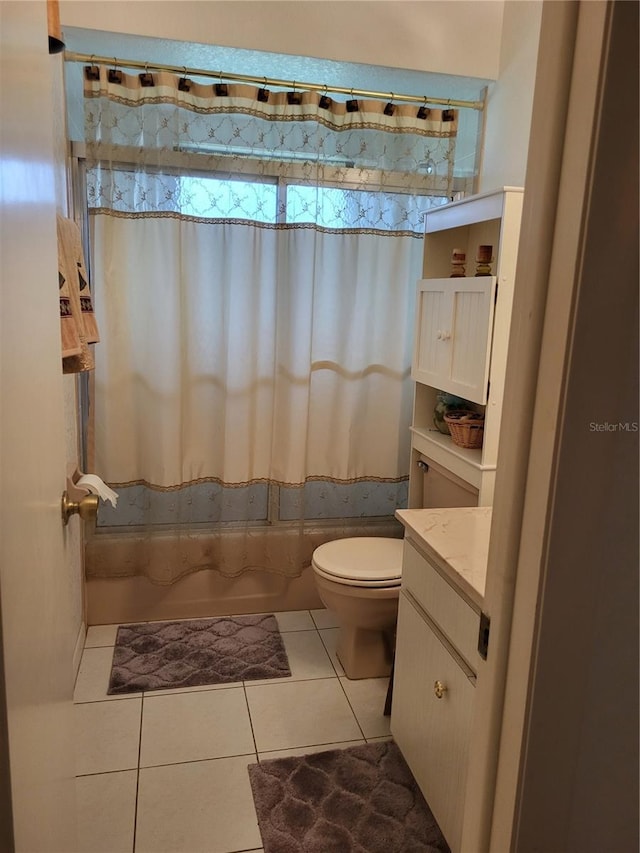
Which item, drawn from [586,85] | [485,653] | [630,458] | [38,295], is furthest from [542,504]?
[38,295]

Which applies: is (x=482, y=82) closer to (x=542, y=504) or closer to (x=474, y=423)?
(x=474, y=423)

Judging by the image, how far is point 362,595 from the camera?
2217 millimetres

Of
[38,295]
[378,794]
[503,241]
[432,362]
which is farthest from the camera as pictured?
[432,362]

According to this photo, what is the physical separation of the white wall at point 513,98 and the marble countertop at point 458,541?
1.26 m

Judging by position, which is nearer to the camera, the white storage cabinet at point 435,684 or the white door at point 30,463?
the white door at point 30,463

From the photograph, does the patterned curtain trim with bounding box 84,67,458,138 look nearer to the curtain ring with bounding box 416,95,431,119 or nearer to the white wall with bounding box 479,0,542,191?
the curtain ring with bounding box 416,95,431,119

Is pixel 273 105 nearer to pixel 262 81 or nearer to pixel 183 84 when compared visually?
pixel 262 81

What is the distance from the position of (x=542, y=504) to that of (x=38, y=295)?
0.74 meters

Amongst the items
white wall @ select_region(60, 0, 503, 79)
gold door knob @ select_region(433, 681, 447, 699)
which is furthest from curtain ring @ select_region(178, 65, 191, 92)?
gold door knob @ select_region(433, 681, 447, 699)

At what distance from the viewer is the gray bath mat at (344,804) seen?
5.50ft

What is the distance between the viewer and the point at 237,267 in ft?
8.36

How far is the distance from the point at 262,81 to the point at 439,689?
219 centimetres

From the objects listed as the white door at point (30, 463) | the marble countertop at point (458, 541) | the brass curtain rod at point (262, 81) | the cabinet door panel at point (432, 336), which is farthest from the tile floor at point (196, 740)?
the brass curtain rod at point (262, 81)

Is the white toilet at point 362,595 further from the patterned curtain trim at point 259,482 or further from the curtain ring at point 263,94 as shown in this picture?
the curtain ring at point 263,94
